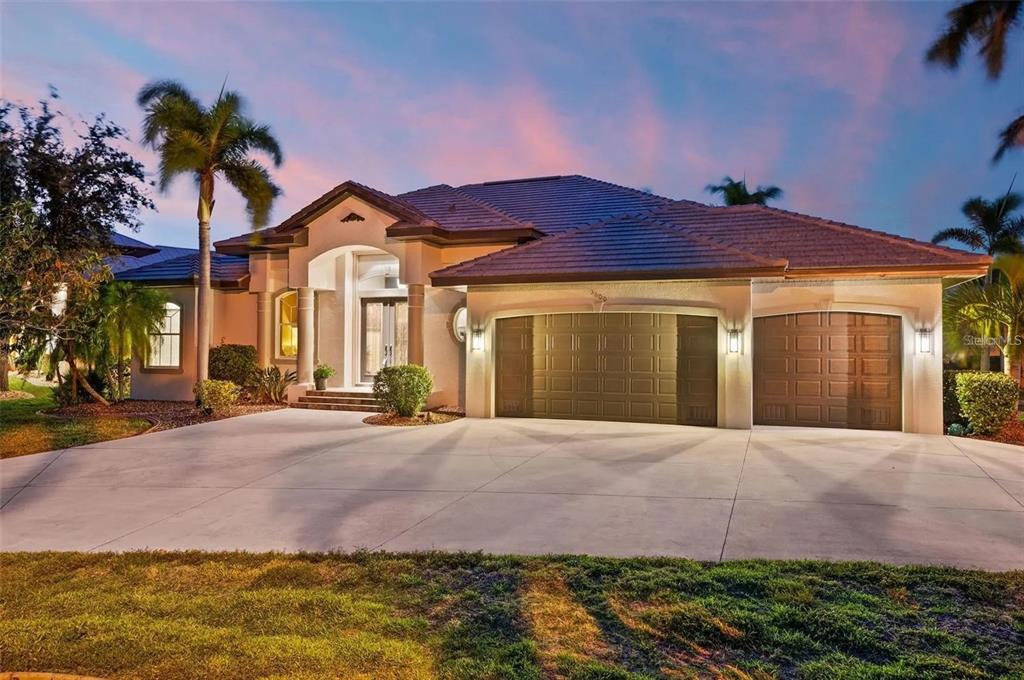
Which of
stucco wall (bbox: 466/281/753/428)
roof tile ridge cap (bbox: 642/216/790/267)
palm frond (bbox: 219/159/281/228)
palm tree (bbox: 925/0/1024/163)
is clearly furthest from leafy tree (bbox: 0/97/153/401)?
palm tree (bbox: 925/0/1024/163)

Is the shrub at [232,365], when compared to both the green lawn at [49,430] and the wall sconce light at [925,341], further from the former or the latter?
the wall sconce light at [925,341]

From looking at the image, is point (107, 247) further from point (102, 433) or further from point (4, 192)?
point (102, 433)

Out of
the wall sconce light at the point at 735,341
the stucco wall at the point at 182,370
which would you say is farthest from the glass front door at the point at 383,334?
the wall sconce light at the point at 735,341

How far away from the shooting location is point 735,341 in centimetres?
1288

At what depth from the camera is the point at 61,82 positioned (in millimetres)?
12930

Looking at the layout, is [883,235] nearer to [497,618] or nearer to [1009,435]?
[1009,435]

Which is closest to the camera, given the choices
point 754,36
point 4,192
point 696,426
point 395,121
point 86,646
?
point 86,646

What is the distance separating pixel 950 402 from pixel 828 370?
289cm

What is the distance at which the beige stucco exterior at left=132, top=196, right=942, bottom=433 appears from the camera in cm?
1282

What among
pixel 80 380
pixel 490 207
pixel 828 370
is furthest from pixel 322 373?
pixel 828 370

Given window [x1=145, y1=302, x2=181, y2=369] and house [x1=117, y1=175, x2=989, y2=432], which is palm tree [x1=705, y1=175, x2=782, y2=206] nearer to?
house [x1=117, y1=175, x2=989, y2=432]

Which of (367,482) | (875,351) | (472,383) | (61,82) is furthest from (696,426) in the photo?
(61,82)

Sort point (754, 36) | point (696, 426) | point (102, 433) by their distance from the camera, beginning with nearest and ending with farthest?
point (102, 433) → point (696, 426) → point (754, 36)

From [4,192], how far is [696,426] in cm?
1332
